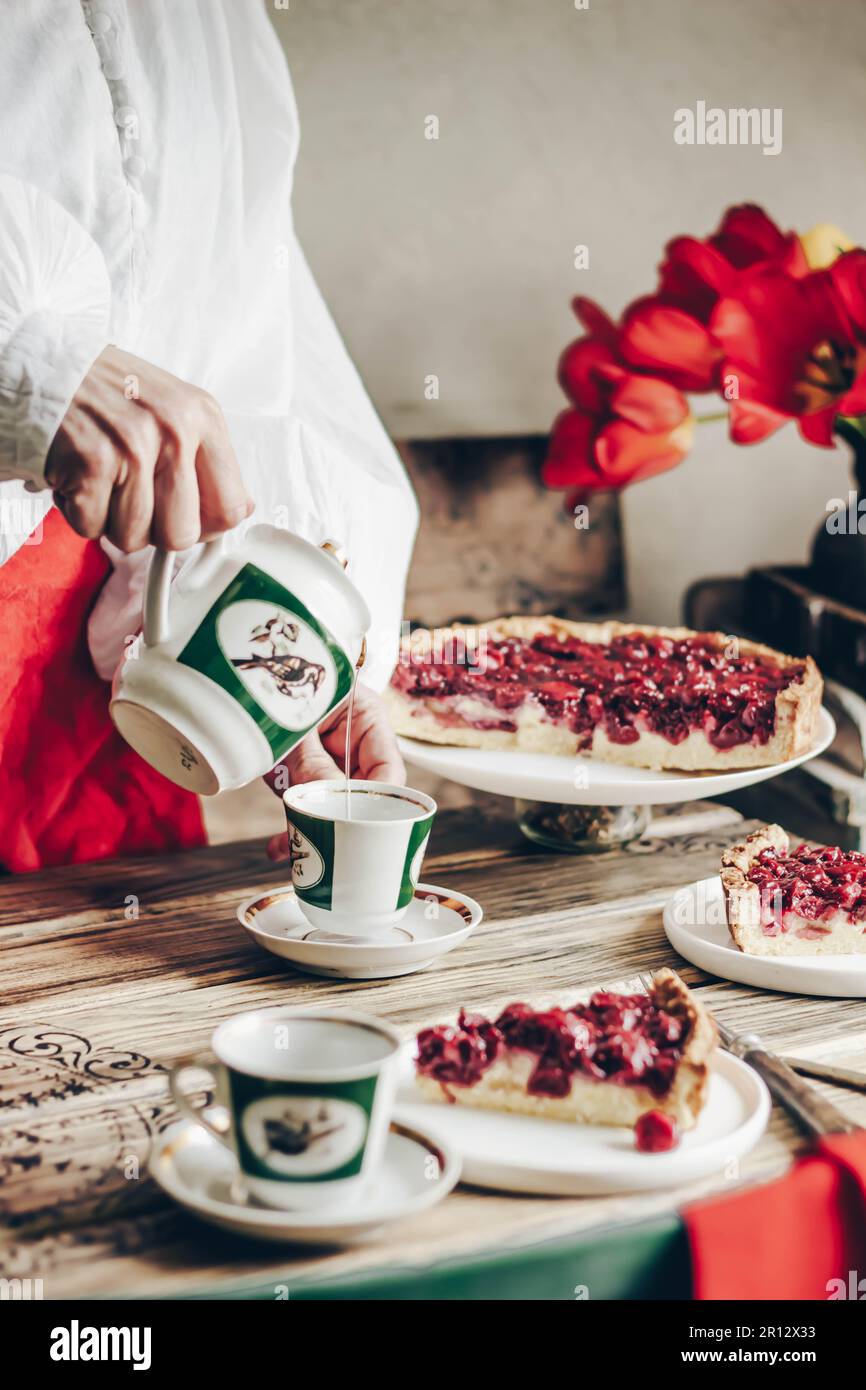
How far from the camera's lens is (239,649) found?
102cm

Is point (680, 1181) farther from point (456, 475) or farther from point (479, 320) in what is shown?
point (479, 320)

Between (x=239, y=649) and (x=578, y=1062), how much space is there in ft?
1.30

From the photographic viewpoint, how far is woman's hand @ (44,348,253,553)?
39.1 inches

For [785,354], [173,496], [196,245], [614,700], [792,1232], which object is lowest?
[792,1232]

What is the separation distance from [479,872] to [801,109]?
79.8 inches

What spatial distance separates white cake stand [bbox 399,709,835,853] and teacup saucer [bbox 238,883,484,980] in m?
0.19

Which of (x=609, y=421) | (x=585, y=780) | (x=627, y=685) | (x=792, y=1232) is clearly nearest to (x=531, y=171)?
(x=609, y=421)

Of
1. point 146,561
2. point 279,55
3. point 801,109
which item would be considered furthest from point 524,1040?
point 801,109

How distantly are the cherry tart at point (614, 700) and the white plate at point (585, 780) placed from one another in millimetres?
120

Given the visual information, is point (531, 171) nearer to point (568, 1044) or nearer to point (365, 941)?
point (365, 941)

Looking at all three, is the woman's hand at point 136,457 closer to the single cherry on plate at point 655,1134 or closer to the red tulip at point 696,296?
the single cherry on plate at point 655,1134

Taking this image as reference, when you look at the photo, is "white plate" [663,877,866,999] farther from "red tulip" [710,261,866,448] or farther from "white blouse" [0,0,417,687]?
"red tulip" [710,261,866,448]

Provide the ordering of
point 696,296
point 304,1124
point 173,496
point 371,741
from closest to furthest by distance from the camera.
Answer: point 304,1124, point 173,496, point 371,741, point 696,296
